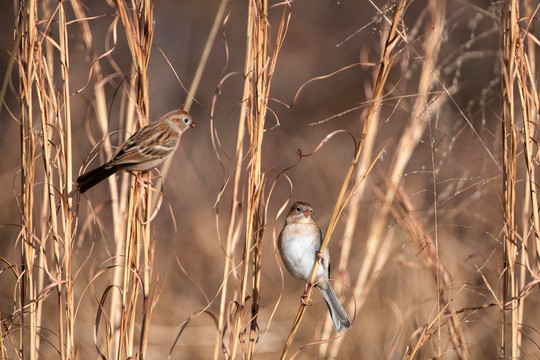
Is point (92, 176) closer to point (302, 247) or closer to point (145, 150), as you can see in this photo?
point (145, 150)

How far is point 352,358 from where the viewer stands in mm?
3861

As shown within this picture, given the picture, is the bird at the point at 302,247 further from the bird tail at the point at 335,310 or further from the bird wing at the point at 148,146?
the bird wing at the point at 148,146

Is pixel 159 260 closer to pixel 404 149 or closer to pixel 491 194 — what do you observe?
pixel 491 194

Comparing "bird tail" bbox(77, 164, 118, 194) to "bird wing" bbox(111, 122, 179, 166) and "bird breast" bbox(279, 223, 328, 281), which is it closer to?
"bird wing" bbox(111, 122, 179, 166)

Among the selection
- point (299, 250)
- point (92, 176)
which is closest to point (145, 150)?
point (92, 176)

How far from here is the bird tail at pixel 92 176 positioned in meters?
1.97

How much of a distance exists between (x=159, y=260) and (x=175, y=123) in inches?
107

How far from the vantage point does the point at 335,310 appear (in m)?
2.54

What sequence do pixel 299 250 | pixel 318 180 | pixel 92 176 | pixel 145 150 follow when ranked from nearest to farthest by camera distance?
pixel 92 176
pixel 145 150
pixel 299 250
pixel 318 180

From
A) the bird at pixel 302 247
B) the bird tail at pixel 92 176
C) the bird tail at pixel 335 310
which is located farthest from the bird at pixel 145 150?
the bird tail at pixel 335 310

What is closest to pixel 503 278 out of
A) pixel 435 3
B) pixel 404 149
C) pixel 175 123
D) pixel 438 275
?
pixel 438 275

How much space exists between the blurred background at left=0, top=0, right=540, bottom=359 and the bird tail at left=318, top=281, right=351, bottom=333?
0.09m

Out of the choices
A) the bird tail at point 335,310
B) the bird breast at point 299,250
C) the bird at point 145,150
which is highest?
the bird at point 145,150

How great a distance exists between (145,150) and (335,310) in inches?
40.3
